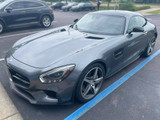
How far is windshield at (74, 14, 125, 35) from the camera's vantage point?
11.9 ft

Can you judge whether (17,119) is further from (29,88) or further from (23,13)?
(23,13)

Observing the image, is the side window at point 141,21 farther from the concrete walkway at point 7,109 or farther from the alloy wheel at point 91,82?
the concrete walkway at point 7,109

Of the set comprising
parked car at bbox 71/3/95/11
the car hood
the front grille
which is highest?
the car hood

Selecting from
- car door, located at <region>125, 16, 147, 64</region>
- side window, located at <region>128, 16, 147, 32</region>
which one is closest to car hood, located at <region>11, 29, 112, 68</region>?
car door, located at <region>125, 16, 147, 64</region>

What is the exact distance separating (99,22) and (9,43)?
159 inches

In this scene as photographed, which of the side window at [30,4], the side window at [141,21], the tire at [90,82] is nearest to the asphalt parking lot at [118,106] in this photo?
the tire at [90,82]

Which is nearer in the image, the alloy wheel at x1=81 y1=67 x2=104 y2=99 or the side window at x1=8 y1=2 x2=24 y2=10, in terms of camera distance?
the alloy wheel at x1=81 y1=67 x2=104 y2=99

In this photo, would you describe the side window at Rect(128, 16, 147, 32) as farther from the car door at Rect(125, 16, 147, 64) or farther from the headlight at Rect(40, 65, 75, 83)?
the headlight at Rect(40, 65, 75, 83)

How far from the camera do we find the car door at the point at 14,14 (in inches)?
302

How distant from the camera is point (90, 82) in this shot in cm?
286

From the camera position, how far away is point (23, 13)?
8164mm

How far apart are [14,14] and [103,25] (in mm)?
5796

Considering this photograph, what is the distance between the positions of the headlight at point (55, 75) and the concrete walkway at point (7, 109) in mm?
798

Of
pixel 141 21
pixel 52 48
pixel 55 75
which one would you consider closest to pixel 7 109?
pixel 55 75
